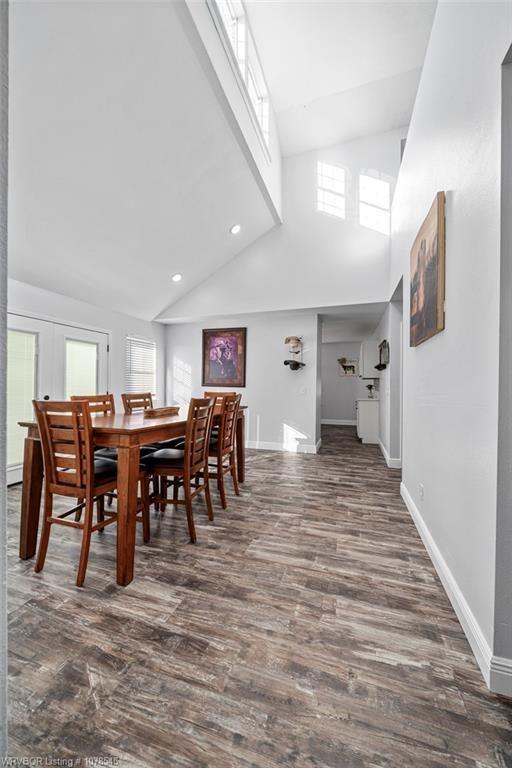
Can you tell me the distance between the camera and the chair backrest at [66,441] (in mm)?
1761

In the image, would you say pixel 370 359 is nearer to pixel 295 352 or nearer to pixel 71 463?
pixel 295 352

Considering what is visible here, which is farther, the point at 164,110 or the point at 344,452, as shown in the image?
the point at 344,452

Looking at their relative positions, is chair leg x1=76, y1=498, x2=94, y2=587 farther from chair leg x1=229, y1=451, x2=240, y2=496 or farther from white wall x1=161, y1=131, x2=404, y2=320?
white wall x1=161, y1=131, x2=404, y2=320

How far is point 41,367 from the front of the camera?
12.2ft

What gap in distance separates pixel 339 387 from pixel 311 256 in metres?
4.79

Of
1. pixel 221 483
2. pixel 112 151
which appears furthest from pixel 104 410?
pixel 112 151

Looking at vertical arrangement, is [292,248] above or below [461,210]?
above

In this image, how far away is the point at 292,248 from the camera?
16.7 ft

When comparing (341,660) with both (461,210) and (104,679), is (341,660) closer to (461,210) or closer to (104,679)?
(104,679)

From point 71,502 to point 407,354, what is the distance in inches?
139

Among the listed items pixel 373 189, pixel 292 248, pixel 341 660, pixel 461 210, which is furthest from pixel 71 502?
pixel 373 189

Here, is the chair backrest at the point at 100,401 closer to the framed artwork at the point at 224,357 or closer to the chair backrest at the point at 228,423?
the chair backrest at the point at 228,423

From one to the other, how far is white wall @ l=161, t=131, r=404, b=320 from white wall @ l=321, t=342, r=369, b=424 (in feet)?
14.4

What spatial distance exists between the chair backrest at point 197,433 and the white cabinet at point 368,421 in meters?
4.51
